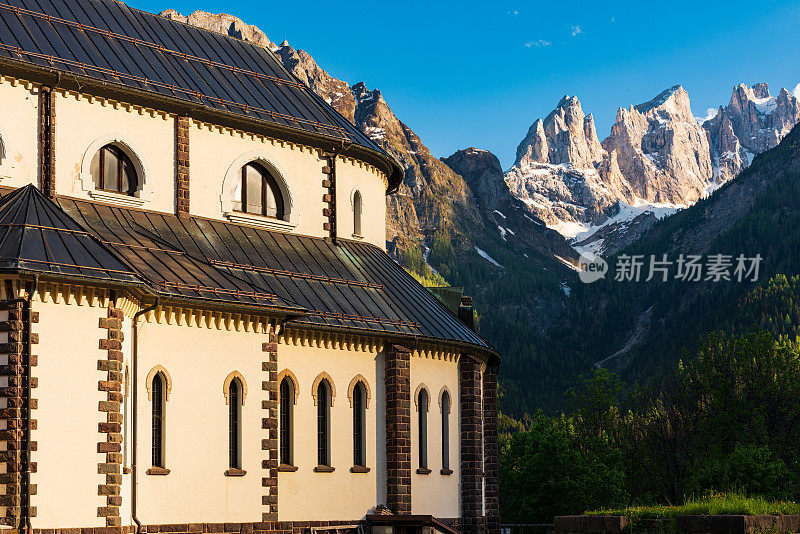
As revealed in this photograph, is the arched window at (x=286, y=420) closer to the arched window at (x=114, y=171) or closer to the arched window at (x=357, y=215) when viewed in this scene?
the arched window at (x=114, y=171)

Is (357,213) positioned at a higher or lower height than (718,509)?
higher

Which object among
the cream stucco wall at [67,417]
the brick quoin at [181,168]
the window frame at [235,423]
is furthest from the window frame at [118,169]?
the cream stucco wall at [67,417]

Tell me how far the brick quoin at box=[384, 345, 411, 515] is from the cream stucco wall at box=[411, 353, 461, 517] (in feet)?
2.38

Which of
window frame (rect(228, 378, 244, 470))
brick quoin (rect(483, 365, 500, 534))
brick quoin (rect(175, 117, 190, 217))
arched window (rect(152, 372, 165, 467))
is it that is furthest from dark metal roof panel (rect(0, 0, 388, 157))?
arched window (rect(152, 372, 165, 467))

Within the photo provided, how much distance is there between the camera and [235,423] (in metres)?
34.3

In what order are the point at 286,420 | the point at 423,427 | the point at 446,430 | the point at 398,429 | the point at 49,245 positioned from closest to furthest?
the point at 49,245
the point at 286,420
the point at 398,429
the point at 423,427
the point at 446,430

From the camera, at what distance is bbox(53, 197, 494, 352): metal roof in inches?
1367

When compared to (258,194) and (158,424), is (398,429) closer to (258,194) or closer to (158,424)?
(158,424)

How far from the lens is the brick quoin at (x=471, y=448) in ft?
140

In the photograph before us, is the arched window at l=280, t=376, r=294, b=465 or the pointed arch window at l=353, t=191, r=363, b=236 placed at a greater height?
the pointed arch window at l=353, t=191, r=363, b=236

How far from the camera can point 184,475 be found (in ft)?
107

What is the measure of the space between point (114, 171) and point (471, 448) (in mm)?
16750

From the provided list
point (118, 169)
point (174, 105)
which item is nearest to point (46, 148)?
point (118, 169)

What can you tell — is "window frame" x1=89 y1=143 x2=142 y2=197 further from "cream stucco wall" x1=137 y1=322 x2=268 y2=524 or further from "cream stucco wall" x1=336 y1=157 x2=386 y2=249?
"cream stucco wall" x1=336 y1=157 x2=386 y2=249
